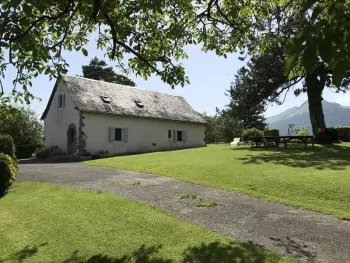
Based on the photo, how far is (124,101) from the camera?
28.7 metres

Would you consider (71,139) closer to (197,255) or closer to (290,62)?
(197,255)

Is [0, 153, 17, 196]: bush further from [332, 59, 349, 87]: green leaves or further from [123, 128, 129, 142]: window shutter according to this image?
[123, 128, 129, 142]: window shutter

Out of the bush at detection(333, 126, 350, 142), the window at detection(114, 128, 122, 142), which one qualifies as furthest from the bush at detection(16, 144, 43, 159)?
the bush at detection(333, 126, 350, 142)

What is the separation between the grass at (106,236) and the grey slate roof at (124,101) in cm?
1750

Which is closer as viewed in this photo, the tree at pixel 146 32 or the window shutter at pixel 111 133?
the tree at pixel 146 32

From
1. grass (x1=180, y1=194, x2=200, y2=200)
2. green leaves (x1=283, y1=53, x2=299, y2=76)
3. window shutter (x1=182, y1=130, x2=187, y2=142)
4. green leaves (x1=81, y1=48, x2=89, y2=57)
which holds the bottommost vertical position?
grass (x1=180, y1=194, x2=200, y2=200)

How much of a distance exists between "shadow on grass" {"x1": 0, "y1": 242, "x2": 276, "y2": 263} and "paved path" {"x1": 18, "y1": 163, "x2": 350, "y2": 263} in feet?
1.67

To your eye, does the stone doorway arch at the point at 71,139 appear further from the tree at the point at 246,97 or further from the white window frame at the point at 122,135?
the tree at the point at 246,97

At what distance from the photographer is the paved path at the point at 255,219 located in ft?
17.1

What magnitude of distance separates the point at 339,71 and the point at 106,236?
5.26 meters

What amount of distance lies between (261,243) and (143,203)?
3.73m

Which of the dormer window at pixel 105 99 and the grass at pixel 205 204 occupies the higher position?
the dormer window at pixel 105 99

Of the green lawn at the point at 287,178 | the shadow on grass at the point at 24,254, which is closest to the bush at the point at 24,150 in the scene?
the green lawn at the point at 287,178

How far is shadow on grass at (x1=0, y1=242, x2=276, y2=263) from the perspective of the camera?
184 inches
